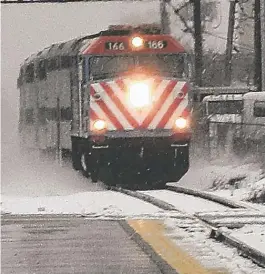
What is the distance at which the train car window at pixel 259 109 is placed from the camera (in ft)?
65.9

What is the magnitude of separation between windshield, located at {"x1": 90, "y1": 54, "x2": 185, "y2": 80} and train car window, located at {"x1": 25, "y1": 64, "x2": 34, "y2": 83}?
7962 mm

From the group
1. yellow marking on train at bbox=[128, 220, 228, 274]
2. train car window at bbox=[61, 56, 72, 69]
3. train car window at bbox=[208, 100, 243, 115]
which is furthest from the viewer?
train car window at bbox=[208, 100, 243, 115]

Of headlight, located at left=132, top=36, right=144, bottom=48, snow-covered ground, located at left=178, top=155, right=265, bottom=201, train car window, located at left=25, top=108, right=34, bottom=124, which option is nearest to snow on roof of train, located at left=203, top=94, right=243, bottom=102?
snow-covered ground, located at left=178, top=155, right=265, bottom=201

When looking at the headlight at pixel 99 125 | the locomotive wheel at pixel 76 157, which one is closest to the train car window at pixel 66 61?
the locomotive wheel at pixel 76 157

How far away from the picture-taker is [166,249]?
8117 mm

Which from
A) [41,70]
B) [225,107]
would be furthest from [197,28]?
[41,70]

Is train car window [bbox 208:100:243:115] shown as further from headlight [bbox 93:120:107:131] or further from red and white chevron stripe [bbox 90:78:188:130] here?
headlight [bbox 93:120:107:131]

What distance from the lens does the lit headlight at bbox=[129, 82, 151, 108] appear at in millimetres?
18188

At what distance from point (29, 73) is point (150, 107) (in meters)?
9.38

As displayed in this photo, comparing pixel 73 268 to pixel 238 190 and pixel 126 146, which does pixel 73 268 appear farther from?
pixel 126 146

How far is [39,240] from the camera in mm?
8984

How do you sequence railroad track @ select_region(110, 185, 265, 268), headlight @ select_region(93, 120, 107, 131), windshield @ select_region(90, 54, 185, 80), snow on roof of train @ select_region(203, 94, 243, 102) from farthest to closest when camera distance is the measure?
1. snow on roof of train @ select_region(203, 94, 243, 102)
2. windshield @ select_region(90, 54, 185, 80)
3. headlight @ select_region(93, 120, 107, 131)
4. railroad track @ select_region(110, 185, 265, 268)

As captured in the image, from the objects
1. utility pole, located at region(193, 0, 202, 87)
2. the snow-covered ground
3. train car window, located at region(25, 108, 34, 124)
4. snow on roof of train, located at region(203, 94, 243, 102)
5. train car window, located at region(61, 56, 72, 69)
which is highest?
utility pole, located at region(193, 0, 202, 87)

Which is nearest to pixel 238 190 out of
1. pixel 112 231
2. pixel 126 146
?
→ pixel 126 146
